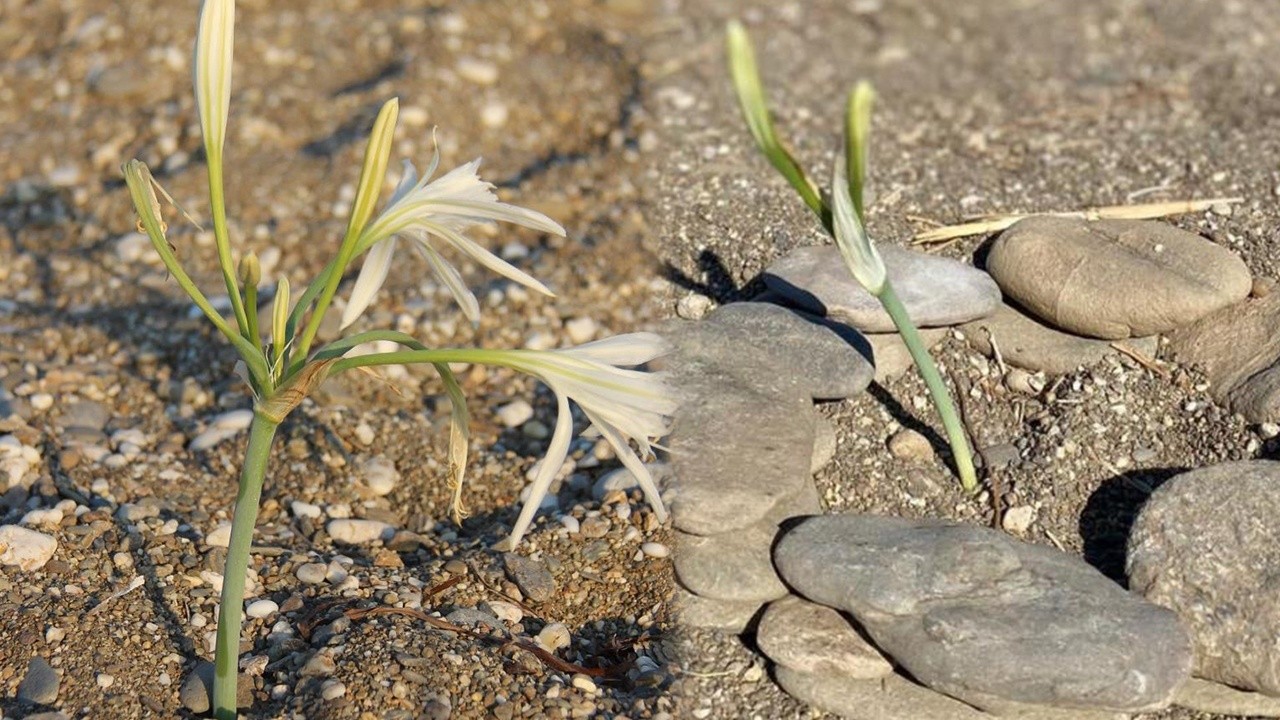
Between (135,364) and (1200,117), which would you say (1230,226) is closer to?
(1200,117)

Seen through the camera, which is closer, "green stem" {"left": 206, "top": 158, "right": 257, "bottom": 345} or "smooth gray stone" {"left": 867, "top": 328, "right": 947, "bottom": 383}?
"green stem" {"left": 206, "top": 158, "right": 257, "bottom": 345}

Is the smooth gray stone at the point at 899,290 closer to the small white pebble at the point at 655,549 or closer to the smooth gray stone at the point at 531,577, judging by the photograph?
the small white pebble at the point at 655,549

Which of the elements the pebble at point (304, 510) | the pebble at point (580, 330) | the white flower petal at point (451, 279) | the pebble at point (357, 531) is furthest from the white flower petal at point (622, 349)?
the pebble at point (580, 330)

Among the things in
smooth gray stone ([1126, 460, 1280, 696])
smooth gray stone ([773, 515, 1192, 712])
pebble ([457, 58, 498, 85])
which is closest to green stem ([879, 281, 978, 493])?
smooth gray stone ([773, 515, 1192, 712])

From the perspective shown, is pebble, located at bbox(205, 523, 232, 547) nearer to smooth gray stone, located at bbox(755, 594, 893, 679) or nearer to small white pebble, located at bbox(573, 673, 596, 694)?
small white pebble, located at bbox(573, 673, 596, 694)

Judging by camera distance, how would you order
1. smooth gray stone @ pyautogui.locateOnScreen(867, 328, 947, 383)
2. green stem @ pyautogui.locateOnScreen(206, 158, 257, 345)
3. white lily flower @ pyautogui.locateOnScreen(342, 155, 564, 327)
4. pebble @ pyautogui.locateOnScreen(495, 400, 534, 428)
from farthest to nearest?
1. pebble @ pyautogui.locateOnScreen(495, 400, 534, 428)
2. smooth gray stone @ pyautogui.locateOnScreen(867, 328, 947, 383)
3. white lily flower @ pyautogui.locateOnScreen(342, 155, 564, 327)
4. green stem @ pyautogui.locateOnScreen(206, 158, 257, 345)

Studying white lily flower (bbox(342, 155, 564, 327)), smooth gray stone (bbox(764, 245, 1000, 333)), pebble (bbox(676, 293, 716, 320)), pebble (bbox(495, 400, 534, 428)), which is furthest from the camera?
pebble (bbox(495, 400, 534, 428))

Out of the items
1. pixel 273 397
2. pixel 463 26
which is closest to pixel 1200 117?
pixel 463 26
